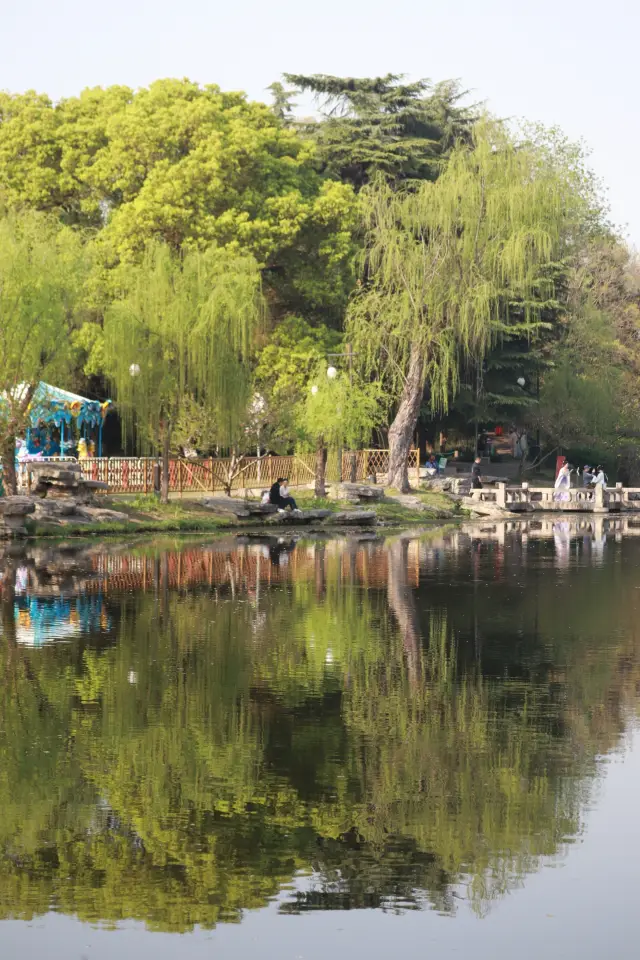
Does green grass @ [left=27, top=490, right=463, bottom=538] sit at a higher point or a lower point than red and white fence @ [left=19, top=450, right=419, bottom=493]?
lower

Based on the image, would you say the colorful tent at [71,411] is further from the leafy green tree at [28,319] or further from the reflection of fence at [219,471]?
the leafy green tree at [28,319]

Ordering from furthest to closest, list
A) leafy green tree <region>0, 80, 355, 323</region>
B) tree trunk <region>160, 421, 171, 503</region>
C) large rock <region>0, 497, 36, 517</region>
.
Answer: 1. leafy green tree <region>0, 80, 355, 323</region>
2. tree trunk <region>160, 421, 171, 503</region>
3. large rock <region>0, 497, 36, 517</region>

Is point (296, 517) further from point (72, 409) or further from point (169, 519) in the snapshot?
point (72, 409)

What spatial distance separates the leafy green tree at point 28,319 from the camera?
105ft

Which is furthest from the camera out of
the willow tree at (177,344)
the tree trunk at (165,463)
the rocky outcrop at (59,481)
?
the willow tree at (177,344)

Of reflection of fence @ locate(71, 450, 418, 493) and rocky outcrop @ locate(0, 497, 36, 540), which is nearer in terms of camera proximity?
rocky outcrop @ locate(0, 497, 36, 540)

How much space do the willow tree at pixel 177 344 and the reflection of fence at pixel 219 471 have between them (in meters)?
2.67

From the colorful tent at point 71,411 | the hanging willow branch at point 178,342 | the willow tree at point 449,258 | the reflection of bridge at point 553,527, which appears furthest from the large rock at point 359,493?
the colorful tent at point 71,411

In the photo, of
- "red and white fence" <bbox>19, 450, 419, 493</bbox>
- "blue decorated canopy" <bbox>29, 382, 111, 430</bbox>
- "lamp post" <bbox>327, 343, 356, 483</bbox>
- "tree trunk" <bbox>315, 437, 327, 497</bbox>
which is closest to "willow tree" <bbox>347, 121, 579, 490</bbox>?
"lamp post" <bbox>327, 343, 356, 483</bbox>

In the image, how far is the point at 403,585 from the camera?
21953 millimetres

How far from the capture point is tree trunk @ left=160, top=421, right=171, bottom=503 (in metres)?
36.1

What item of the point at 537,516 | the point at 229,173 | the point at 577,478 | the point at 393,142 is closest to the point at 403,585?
the point at 537,516

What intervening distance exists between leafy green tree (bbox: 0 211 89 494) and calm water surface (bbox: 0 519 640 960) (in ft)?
48.6

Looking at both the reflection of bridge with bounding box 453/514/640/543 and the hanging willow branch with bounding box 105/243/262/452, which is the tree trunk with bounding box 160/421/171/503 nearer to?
the hanging willow branch with bounding box 105/243/262/452
